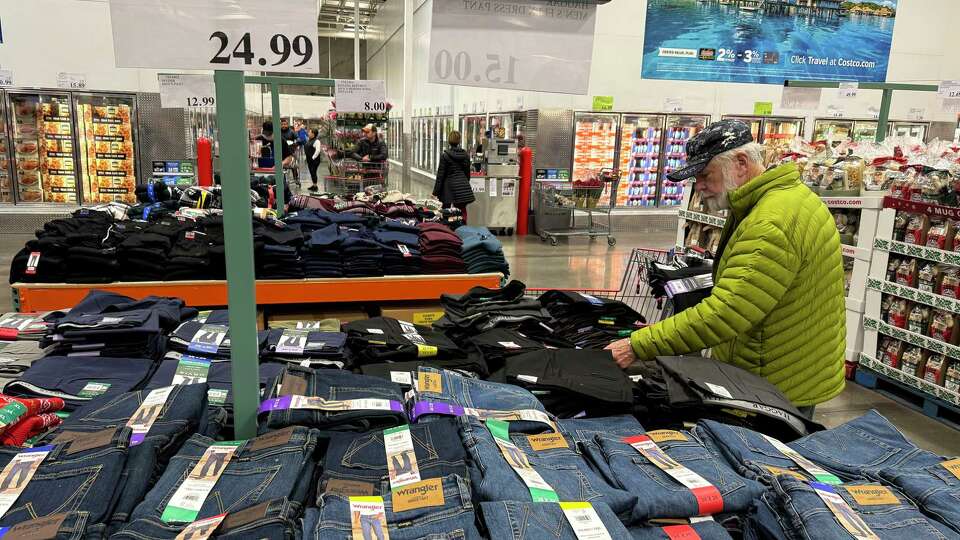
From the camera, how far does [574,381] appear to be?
78.4 inches

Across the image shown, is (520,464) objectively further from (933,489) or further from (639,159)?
(639,159)

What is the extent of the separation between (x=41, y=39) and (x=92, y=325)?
396 inches

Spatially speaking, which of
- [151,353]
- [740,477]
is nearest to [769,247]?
[740,477]

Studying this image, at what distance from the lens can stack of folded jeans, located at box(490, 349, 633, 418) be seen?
75.7 inches

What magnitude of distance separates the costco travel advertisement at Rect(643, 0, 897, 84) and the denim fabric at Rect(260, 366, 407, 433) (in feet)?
38.0

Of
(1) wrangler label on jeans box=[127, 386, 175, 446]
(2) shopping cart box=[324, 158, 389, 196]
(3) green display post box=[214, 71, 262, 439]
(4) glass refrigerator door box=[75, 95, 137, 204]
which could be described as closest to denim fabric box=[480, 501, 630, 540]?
(3) green display post box=[214, 71, 262, 439]

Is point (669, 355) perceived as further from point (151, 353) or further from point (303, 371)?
point (151, 353)

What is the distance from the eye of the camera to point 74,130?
1019cm

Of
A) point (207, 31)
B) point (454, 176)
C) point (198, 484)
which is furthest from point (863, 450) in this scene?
point (454, 176)

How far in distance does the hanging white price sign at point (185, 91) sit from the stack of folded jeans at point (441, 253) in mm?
2420

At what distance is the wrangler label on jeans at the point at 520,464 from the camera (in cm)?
139

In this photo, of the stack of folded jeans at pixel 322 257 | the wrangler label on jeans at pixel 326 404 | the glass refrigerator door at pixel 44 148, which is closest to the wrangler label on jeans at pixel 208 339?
the wrangler label on jeans at pixel 326 404

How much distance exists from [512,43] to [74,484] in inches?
66.5

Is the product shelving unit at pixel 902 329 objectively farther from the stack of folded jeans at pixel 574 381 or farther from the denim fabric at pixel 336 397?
the denim fabric at pixel 336 397
